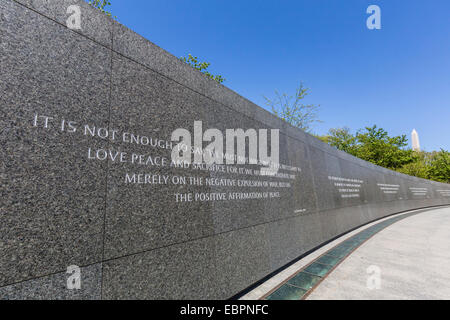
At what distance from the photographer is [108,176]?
2.40 m

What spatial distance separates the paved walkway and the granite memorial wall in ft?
4.42

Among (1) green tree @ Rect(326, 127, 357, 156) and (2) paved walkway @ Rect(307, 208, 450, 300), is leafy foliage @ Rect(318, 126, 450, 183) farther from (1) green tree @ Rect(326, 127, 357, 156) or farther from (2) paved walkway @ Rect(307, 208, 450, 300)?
(2) paved walkway @ Rect(307, 208, 450, 300)

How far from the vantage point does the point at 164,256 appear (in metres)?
2.79

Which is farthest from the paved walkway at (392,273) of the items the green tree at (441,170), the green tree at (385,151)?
the green tree at (441,170)

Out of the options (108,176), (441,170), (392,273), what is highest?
(441,170)

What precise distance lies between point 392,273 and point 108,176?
5.45 metres

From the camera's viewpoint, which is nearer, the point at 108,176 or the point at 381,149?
the point at 108,176

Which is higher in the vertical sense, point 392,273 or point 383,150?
point 383,150

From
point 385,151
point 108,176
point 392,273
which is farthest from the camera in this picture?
point 385,151

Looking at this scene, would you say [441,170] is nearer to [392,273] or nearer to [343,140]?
[343,140]

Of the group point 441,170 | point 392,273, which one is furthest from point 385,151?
point 392,273

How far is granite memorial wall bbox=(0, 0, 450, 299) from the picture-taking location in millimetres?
1875
